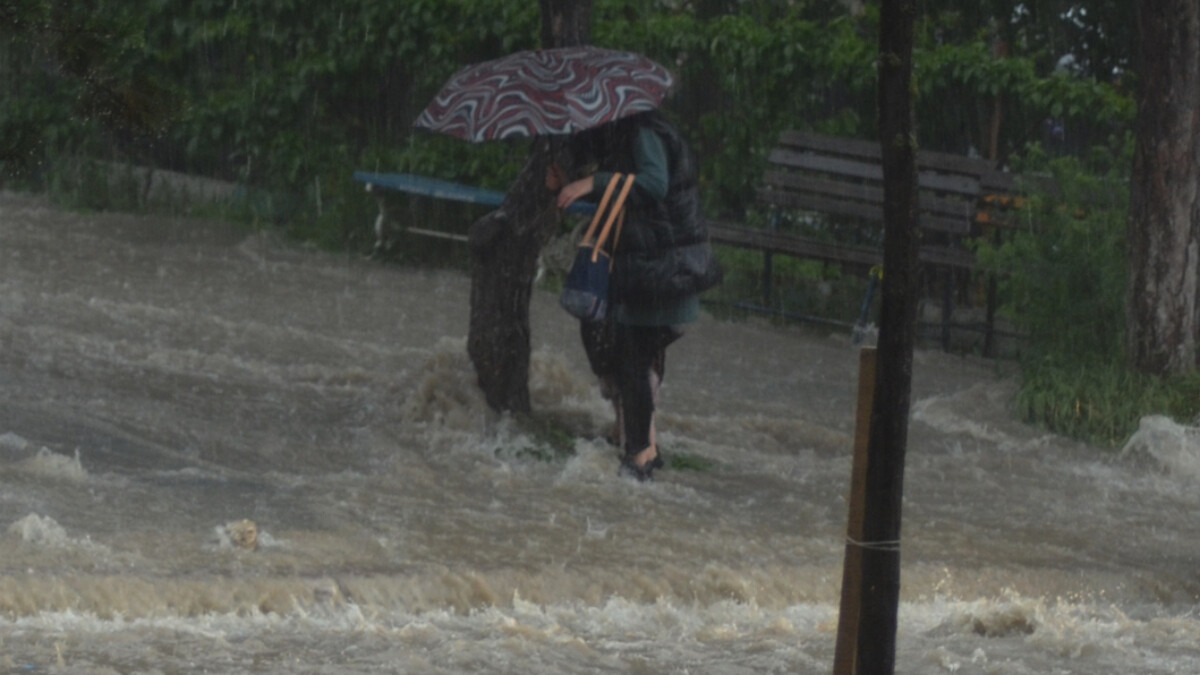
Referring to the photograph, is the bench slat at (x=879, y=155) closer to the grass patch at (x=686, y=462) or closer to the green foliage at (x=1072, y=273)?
the green foliage at (x=1072, y=273)

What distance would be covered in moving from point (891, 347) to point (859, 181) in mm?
8967

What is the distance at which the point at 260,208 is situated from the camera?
1552 cm

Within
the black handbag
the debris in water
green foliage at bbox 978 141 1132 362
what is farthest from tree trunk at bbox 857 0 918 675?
green foliage at bbox 978 141 1132 362

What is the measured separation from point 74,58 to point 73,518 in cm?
168

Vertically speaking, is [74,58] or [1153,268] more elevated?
[74,58]

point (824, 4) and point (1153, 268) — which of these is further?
point (824, 4)

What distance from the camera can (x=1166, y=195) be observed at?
9453 mm

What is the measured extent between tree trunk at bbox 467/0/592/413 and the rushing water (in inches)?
13.5

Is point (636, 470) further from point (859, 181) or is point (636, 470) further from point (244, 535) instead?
point (859, 181)

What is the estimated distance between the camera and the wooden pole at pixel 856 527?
161 inches

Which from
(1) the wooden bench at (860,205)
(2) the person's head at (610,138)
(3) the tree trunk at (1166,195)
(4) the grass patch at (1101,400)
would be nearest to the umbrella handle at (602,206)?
(2) the person's head at (610,138)

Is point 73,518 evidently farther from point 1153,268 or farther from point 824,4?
point 824,4

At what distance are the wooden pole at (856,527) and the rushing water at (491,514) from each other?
1.25 meters

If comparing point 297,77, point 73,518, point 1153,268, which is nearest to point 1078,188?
point 1153,268
